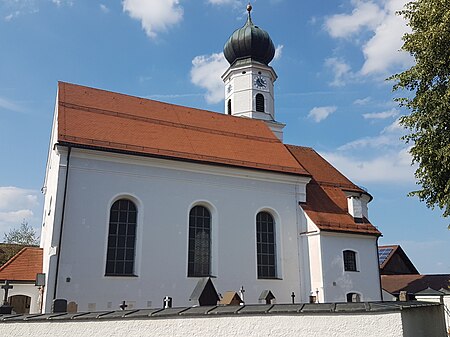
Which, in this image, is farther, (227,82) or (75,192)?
(227,82)

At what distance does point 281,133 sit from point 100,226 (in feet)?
47.2

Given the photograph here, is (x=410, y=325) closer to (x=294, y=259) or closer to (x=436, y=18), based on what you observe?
(x=436, y=18)

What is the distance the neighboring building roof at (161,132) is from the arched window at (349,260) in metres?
4.01

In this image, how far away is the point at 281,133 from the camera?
1065 inches

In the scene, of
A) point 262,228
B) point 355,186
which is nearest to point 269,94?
point 355,186

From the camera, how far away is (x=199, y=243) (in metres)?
Result: 17.8

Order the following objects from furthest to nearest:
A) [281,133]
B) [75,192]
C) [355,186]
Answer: [281,133]
[355,186]
[75,192]

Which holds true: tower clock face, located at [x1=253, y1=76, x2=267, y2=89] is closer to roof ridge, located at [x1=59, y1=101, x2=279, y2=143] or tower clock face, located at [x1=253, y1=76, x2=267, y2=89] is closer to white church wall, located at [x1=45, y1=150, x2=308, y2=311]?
roof ridge, located at [x1=59, y1=101, x2=279, y2=143]

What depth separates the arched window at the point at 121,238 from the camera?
16.0 metres

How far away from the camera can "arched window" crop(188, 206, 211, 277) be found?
57.1ft

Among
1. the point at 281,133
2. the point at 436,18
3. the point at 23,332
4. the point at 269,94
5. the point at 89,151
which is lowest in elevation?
the point at 23,332

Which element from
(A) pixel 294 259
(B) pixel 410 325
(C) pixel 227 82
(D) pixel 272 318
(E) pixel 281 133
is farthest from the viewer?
(C) pixel 227 82

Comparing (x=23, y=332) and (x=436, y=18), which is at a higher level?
(x=436, y=18)

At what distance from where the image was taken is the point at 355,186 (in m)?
23.5
